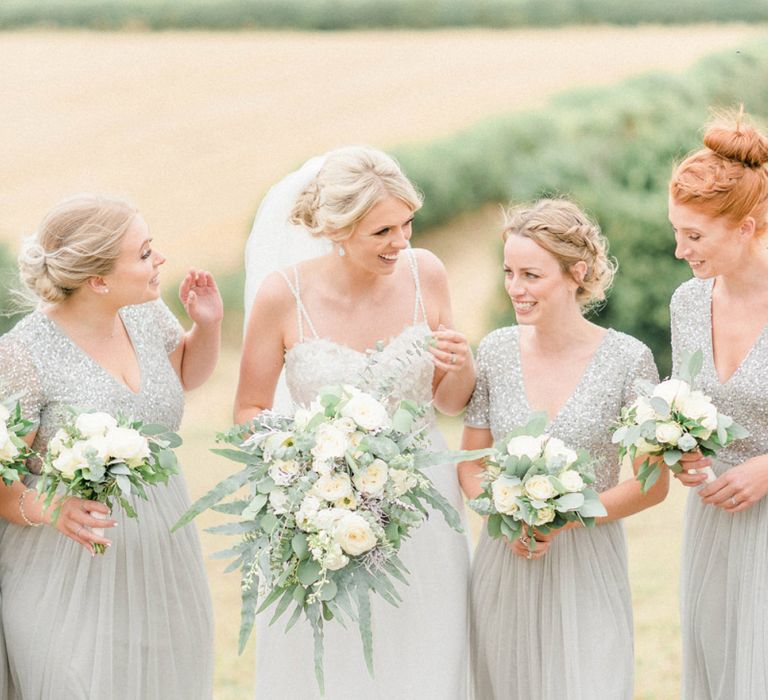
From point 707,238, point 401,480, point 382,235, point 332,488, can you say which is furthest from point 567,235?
point 332,488

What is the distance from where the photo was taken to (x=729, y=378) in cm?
427

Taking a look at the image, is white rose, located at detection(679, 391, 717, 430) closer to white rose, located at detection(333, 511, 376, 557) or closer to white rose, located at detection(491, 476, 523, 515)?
white rose, located at detection(491, 476, 523, 515)

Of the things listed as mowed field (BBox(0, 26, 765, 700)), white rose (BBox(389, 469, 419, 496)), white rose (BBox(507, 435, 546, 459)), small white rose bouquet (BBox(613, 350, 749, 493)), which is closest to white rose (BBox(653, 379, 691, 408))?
small white rose bouquet (BBox(613, 350, 749, 493))

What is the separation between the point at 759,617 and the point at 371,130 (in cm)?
1321

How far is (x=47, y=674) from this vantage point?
411 centimetres

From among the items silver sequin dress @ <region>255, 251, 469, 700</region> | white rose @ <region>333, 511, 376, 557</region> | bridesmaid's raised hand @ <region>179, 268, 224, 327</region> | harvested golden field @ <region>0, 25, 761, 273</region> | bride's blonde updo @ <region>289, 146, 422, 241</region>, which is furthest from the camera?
harvested golden field @ <region>0, 25, 761, 273</region>

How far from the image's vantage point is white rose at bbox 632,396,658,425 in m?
3.88

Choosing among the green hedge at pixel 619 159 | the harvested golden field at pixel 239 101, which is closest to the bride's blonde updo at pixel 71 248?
the green hedge at pixel 619 159

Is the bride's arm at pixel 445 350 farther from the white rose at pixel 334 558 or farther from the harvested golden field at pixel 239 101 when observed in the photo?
the harvested golden field at pixel 239 101

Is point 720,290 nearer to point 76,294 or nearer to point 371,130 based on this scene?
point 76,294

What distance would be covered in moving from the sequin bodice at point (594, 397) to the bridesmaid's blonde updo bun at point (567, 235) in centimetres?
18

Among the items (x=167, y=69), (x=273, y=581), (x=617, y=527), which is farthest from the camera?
(x=167, y=69)

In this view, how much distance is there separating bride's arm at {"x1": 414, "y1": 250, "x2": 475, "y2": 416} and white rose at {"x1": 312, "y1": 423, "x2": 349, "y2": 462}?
0.65 metres

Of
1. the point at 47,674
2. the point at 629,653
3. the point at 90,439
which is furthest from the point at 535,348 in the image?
the point at 47,674
